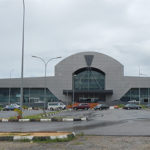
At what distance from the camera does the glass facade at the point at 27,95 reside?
7175 cm

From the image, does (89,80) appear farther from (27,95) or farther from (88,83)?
(27,95)

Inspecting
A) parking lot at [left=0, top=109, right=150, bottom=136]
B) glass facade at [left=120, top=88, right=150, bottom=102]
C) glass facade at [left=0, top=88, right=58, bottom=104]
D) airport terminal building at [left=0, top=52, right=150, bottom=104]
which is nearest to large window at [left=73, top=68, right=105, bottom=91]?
airport terminal building at [left=0, top=52, right=150, bottom=104]

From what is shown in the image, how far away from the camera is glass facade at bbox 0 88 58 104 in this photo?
71.8 m

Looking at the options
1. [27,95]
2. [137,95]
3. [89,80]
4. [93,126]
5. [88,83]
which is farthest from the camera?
[27,95]

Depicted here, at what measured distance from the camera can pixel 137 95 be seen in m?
70.9

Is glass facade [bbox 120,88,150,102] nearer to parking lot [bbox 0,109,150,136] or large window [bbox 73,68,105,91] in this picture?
large window [bbox 73,68,105,91]

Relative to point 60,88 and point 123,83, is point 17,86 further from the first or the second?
point 123,83

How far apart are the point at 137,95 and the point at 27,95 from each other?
29285mm

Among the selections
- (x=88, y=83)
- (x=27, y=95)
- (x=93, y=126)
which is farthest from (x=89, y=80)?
(x=93, y=126)

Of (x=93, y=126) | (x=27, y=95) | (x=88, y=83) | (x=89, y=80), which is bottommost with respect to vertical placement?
(x=93, y=126)

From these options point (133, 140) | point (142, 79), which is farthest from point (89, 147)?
point (142, 79)

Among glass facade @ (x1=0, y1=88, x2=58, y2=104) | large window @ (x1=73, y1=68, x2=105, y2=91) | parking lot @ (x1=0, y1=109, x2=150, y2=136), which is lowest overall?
parking lot @ (x1=0, y1=109, x2=150, y2=136)

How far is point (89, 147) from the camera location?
8.03 meters

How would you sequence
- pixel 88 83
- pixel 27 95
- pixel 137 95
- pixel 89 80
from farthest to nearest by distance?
pixel 27 95 < pixel 89 80 < pixel 88 83 < pixel 137 95
